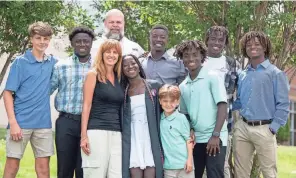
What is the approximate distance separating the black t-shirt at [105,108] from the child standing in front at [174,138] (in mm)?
482

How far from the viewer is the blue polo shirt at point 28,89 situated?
5.91 m

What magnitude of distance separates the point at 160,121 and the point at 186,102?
36cm

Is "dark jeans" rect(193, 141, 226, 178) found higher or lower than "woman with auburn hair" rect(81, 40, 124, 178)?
lower

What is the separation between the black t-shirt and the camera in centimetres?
556

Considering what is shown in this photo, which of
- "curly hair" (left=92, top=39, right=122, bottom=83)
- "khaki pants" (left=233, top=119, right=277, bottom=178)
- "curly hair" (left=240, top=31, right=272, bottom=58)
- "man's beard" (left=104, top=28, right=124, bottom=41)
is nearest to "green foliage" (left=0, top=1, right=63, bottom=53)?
"man's beard" (left=104, top=28, right=124, bottom=41)

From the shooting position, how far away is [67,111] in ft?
19.5

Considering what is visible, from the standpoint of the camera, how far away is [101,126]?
5543 millimetres

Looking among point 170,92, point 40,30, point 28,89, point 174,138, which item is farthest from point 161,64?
point 28,89

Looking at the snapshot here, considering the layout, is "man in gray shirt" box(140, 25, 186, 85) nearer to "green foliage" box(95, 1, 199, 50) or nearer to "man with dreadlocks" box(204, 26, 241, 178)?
"man with dreadlocks" box(204, 26, 241, 178)

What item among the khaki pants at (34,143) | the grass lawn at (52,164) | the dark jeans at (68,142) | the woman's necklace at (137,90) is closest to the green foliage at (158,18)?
the woman's necklace at (137,90)

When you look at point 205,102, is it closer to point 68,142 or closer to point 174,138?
point 174,138

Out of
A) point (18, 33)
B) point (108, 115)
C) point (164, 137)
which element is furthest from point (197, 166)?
point (18, 33)

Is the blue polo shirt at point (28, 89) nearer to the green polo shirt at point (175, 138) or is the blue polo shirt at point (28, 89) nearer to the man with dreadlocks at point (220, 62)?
the green polo shirt at point (175, 138)

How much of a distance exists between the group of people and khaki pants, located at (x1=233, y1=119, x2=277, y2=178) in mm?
11
